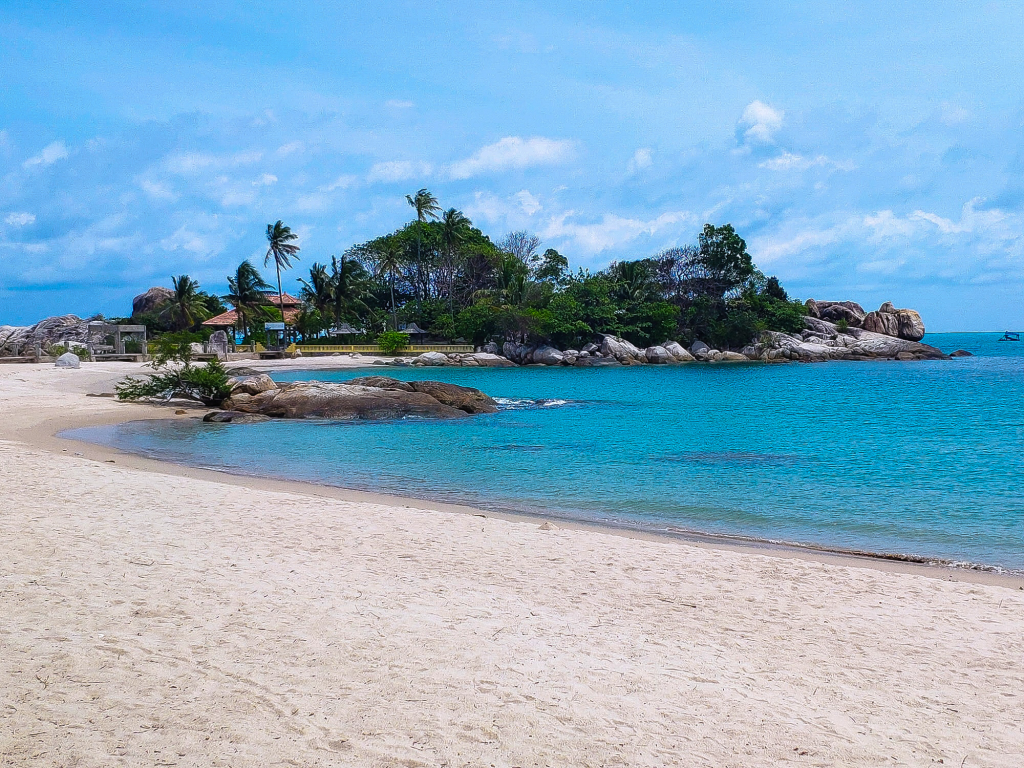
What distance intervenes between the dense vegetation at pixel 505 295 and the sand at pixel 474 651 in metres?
58.6

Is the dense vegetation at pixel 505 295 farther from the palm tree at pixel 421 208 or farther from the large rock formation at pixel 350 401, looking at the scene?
the large rock formation at pixel 350 401

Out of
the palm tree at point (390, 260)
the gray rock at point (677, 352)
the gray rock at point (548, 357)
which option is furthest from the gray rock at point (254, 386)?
the gray rock at point (677, 352)

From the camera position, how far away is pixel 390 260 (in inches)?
2933

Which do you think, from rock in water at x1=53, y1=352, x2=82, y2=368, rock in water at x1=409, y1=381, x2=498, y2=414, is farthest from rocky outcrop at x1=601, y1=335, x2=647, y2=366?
rock in water at x1=53, y1=352, x2=82, y2=368

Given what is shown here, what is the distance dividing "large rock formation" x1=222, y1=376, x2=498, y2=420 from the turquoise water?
115 cm

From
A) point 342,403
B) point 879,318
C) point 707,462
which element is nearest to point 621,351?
point 879,318

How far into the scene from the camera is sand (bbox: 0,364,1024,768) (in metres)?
3.79

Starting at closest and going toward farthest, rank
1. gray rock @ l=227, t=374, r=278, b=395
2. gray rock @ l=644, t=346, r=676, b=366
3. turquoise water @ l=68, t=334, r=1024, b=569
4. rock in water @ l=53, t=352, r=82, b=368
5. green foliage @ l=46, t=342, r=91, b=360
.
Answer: turquoise water @ l=68, t=334, r=1024, b=569
gray rock @ l=227, t=374, r=278, b=395
rock in water @ l=53, t=352, r=82, b=368
green foliage @ l=46, t=342, r=91, b=360
gray rock @ l=644, t=346, r=676, b=366

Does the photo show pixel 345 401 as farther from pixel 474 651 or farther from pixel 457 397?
pixel 474 651

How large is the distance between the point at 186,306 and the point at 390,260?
19098mm

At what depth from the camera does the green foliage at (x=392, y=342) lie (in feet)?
208

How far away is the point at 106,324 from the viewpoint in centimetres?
5925

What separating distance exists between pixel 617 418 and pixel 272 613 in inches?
842

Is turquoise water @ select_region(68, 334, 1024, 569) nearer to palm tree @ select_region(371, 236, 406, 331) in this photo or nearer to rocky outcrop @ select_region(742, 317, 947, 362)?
rocky outcrop @ select_region(742, 317, 947, 362)
